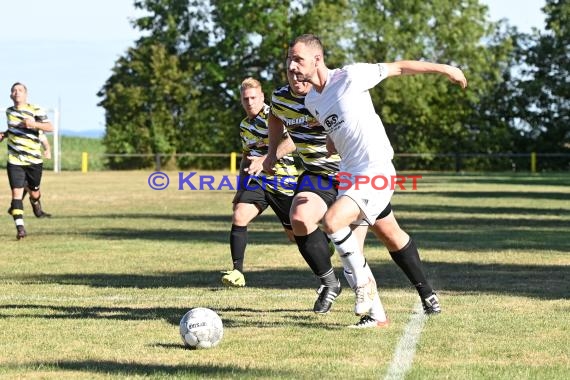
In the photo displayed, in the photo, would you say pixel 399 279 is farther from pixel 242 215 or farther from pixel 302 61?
pixel 302 61

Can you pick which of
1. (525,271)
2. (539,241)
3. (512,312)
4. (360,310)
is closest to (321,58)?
(360,310)

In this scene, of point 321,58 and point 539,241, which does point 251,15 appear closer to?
point 539,241

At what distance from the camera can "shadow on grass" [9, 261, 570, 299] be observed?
11203 millimetres

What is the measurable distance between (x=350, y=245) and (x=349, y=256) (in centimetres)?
9

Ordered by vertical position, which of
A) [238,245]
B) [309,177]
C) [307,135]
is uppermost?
[307,135]

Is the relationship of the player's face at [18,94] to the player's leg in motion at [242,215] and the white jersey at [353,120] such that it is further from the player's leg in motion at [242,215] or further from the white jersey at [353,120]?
the white jersey at [353,120]

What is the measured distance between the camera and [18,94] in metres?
17.9

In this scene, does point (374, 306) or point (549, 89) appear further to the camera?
point (549, 89)

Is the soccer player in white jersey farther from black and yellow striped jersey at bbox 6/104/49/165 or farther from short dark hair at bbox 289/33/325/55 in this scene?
black and yellow striped jersey at bbox 6/104/49/165

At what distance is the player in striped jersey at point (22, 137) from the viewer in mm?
17906

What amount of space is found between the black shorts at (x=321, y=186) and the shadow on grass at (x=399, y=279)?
2232 millimetres

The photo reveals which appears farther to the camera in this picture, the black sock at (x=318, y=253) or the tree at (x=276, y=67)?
the tree at (x=276, y=67)

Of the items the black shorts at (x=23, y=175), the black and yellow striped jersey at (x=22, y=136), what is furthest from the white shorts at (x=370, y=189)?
the black and yellow striped jersey at (x=22, y=136)

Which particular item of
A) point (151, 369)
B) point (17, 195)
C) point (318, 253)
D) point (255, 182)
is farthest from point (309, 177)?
point (17, 195)
